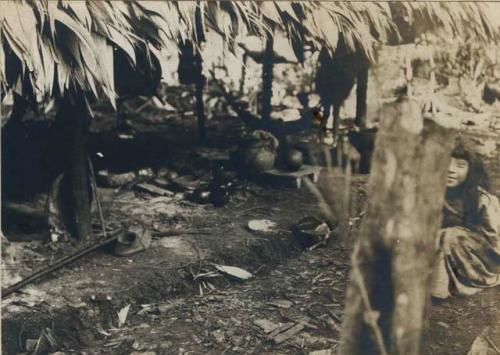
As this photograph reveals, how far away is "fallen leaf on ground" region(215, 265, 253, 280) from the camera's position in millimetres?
4828

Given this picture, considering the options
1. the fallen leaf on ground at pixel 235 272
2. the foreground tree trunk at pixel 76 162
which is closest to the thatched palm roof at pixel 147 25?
the foreground tree trunk at pixel 76 162

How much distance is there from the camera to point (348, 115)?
4.42 m

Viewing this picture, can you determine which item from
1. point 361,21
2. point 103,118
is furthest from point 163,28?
point 103,118

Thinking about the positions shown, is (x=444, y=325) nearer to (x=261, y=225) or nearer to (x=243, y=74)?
(x=261, y=225)

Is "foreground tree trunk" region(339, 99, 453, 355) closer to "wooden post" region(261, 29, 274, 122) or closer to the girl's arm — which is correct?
the girl's arm

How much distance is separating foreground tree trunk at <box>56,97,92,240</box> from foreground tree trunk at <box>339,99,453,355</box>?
2749mm

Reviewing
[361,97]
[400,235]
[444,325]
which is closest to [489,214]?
[400,235]

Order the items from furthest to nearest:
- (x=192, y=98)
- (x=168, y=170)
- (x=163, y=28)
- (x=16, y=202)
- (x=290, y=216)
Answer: (x=192, y=98) → (x=168, y=170) → (x=16, y=202) → (x=290, y=216) → (x=163, y=28)

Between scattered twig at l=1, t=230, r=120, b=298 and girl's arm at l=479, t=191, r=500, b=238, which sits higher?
girl's arm at l=479, t=191, r=500, b=238

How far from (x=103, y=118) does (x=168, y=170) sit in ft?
4.45

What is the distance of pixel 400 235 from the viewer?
4.04 m

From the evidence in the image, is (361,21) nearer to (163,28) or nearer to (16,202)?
(163,28)

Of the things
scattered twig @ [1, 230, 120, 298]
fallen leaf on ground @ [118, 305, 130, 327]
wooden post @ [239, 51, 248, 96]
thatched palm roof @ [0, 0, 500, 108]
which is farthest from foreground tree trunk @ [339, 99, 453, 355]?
scattered twig @ [1, 230, 120, 298]

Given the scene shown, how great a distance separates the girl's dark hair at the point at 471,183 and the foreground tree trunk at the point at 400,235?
17 centimetres
